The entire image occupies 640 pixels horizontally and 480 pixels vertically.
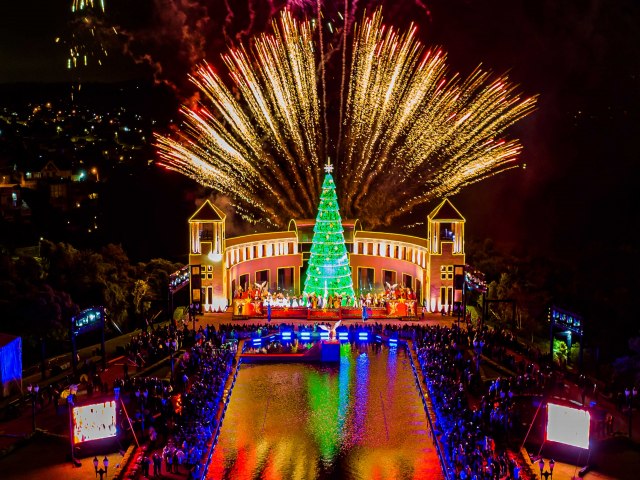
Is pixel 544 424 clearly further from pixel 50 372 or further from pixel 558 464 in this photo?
pixel 50 372

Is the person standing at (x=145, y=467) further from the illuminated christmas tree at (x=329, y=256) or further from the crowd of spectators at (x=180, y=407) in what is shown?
the illuminated christmas tree at (x=329, y=256)

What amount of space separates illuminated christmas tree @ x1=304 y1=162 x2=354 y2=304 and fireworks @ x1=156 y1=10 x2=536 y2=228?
611cm

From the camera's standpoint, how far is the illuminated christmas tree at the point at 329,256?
41906 mm

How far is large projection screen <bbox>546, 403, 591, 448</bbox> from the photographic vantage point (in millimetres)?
23047

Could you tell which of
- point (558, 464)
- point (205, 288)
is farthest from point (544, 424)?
point (205, 288)

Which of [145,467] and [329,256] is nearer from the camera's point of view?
[145,467]

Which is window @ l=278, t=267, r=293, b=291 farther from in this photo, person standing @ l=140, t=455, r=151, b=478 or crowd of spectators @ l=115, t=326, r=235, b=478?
person standing @ l=140, t=455, r=151, b=478

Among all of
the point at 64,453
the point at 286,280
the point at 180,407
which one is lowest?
the point at 64,453

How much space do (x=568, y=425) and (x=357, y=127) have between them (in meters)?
32.3

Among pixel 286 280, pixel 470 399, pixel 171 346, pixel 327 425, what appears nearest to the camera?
pixel 327 425

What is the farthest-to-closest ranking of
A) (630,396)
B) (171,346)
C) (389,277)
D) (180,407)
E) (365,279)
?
(365,279) < (389,277) < (171,346) < (180,407) < (630,396)

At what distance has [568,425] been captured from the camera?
23.4 meters

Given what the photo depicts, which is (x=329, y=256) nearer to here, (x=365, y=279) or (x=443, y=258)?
(x=443, y=258)

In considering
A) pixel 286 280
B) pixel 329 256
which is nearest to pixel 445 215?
pixel 329 256
